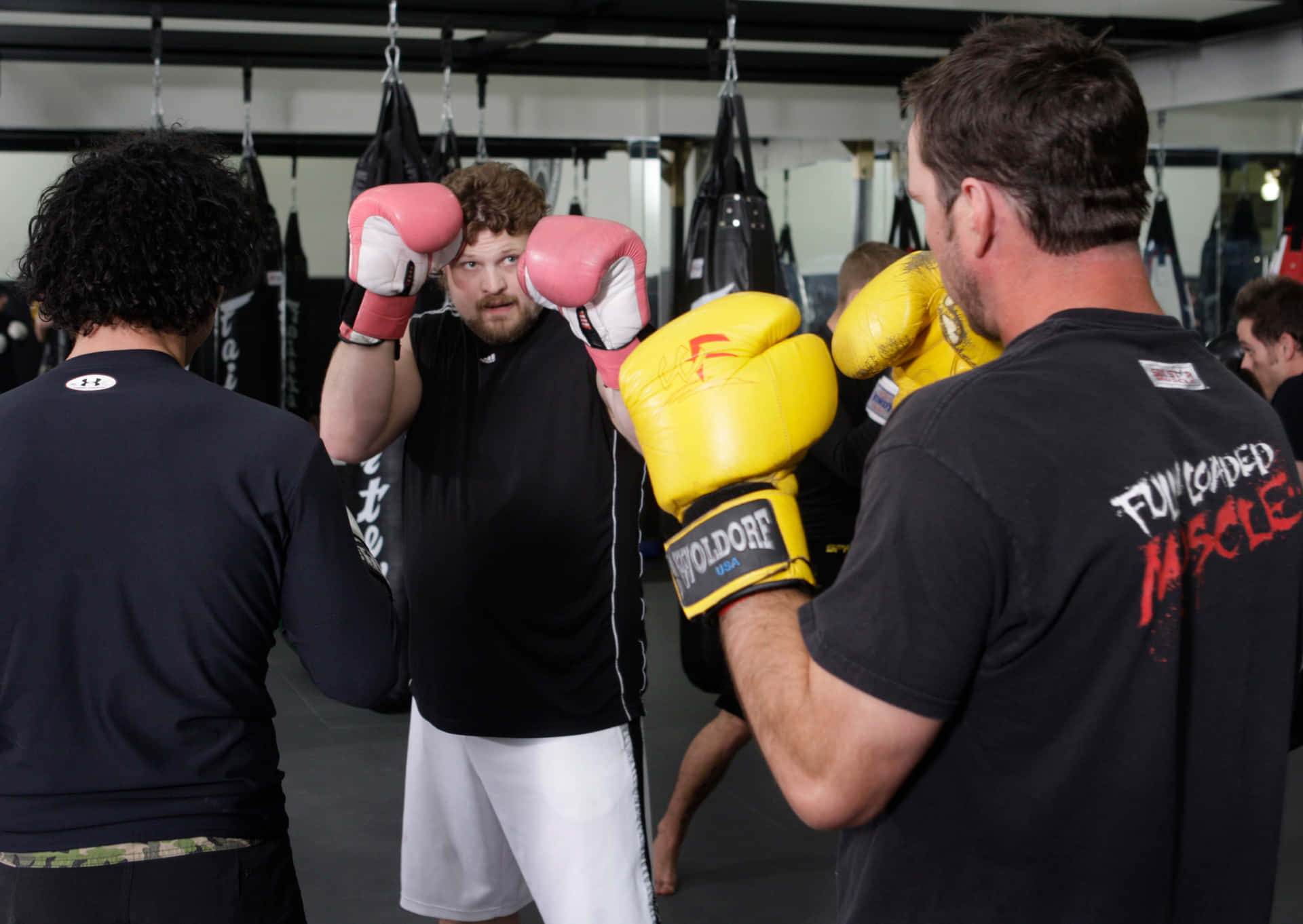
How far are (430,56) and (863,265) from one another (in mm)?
1915

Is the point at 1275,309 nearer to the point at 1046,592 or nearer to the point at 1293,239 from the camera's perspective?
the point at 1293,239

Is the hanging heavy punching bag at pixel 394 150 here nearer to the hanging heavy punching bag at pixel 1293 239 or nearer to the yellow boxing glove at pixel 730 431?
the yellow boxing glove at pixel 730 431

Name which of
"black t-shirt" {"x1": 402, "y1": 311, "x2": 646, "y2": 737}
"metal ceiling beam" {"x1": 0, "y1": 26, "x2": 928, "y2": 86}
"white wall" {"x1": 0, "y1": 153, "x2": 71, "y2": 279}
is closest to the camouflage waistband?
"black t-shirt" {"x1": 402, "y1": 311, "x2": 646, "y2": 737}

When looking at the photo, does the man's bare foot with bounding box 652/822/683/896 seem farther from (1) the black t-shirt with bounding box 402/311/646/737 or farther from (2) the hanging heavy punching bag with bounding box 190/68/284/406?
(2) the hanging heavy punching bag with bounding box 190/68/284/406

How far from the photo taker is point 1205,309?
596cm

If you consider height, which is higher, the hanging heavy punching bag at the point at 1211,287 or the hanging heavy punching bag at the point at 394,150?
the hanging heavy punching bag at the point at 394,150

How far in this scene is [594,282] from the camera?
5.68 feet

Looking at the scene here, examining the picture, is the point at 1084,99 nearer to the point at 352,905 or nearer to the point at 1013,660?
the point at 1013,660

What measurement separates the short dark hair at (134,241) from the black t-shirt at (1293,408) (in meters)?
2.62

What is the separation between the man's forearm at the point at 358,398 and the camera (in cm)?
190

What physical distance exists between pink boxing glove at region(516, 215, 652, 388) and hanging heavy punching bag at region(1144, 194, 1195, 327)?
4.19 metres

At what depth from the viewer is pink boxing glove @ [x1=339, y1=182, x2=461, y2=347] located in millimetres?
1807

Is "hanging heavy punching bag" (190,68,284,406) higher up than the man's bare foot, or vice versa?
"hanging heavy punching bag" (190,68,284,406)

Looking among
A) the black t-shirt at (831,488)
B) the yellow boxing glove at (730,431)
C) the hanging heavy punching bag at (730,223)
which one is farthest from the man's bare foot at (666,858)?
the yellow boxing glove at (730,431)
